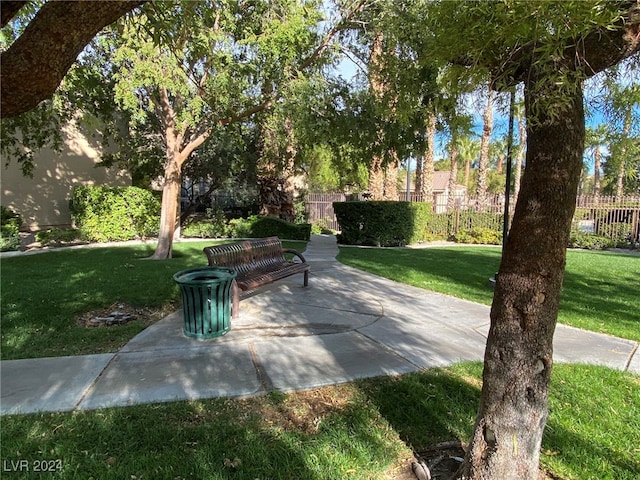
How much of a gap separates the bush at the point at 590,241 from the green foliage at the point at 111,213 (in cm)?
1818

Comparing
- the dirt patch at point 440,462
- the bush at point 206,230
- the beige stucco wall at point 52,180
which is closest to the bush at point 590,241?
the bush at point 206,230

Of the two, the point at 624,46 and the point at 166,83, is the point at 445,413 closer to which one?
the point at 624,46

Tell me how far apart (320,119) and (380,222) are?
7.32 meters

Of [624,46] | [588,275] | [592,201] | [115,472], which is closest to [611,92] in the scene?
[624,46]

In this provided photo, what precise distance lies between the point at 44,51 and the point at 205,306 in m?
3.14

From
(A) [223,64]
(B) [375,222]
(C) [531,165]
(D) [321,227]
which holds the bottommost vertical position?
(D) [321,227]

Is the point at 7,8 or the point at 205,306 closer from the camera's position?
the point at 7,8

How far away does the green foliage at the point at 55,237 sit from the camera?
45.0 ft

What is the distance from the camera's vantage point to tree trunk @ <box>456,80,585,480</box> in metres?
1.79

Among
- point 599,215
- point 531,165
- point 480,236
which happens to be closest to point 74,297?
point 531,165

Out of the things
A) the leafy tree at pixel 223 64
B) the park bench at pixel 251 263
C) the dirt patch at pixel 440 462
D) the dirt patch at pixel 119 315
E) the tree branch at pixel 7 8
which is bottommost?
the dirt patch at pixel 440 462

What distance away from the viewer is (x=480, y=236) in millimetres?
18828

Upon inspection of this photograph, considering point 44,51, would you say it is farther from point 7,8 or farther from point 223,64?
point 223,64

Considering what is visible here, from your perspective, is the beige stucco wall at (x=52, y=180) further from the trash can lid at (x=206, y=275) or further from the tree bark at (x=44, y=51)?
the tree bark at (x=44, y=51)
